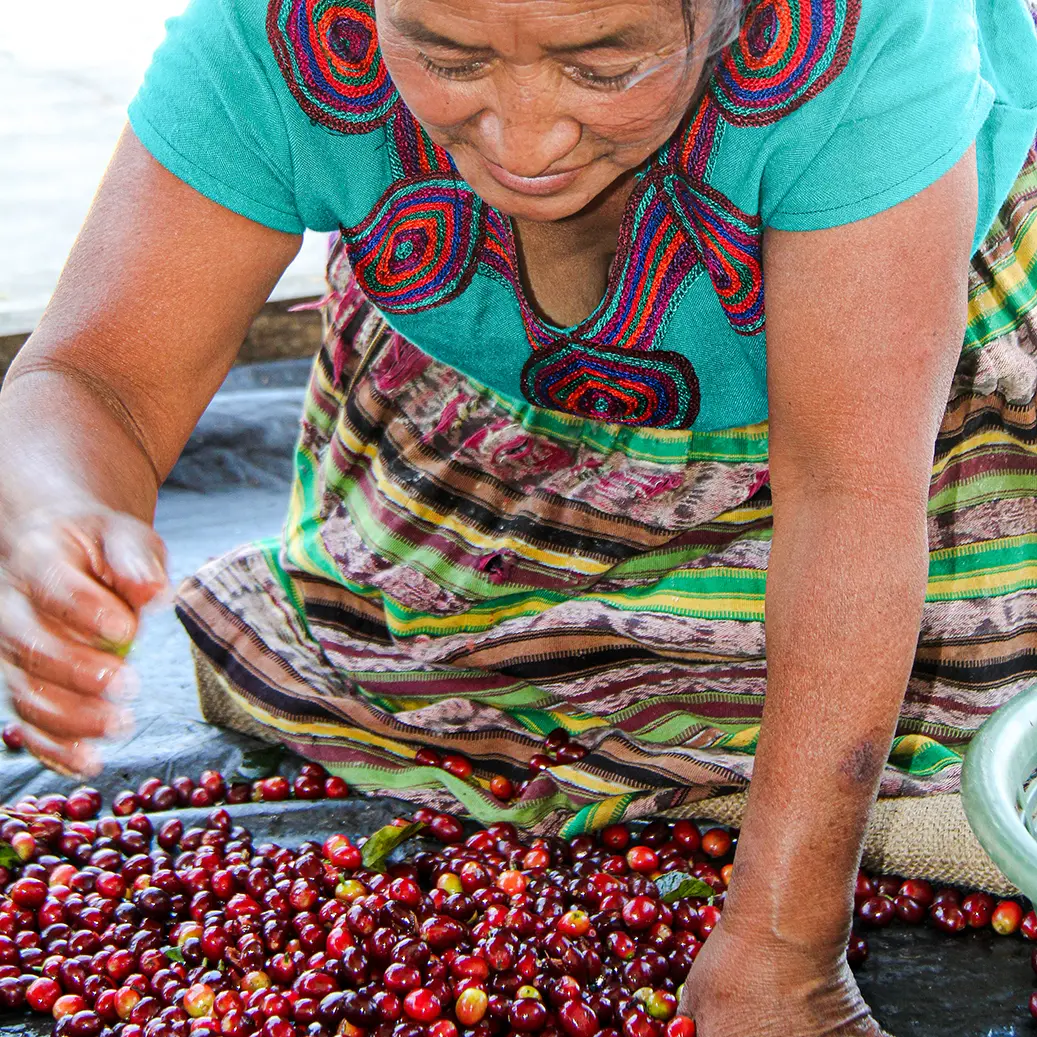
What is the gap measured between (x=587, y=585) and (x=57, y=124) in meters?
5.35

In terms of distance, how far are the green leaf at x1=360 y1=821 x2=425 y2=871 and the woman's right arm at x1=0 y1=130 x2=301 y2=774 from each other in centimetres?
71

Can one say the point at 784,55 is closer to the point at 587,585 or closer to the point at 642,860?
the point at 587,585

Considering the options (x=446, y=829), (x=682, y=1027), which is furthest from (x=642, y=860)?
(x=682, y=1027)

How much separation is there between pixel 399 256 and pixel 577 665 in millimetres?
783

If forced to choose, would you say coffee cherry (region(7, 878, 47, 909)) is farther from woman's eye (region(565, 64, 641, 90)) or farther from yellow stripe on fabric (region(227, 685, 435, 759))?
woman's eye (region(565, 64, 641, 90))

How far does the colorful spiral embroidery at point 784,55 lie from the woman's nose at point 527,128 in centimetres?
24

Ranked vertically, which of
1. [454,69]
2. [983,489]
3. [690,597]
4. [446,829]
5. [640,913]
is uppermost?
[454,69]

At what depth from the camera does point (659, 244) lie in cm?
152

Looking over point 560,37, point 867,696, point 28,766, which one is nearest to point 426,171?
point 560,37

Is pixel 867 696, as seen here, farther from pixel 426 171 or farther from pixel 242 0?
pixel 242 0

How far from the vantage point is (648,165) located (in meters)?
1.45

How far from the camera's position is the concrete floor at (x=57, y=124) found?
4.54m

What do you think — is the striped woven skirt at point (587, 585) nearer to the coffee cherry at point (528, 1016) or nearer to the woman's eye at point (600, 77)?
the coffee cherry at point (528, 1016)

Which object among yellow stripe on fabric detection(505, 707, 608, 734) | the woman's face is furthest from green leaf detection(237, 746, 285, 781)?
the woman's face
